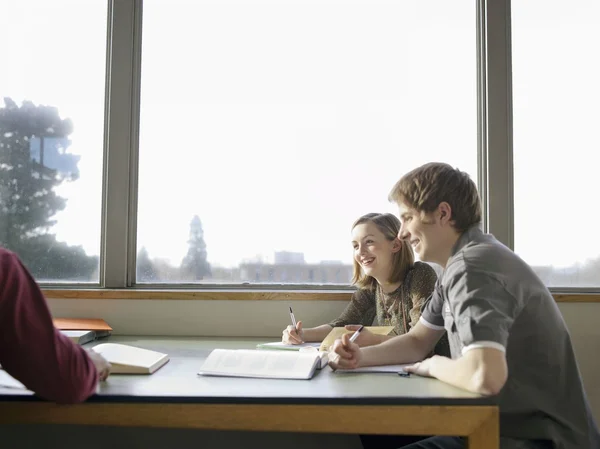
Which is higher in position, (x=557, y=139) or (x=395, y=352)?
(x=557, y=139)

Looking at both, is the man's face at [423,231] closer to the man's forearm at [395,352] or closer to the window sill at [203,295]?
the man's forearm at [395,352]

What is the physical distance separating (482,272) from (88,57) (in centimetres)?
194

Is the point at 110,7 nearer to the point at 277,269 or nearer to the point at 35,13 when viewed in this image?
the point at 35,13

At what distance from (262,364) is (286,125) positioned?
1.21m

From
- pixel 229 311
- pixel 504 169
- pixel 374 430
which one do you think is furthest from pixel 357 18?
pixel 374 430

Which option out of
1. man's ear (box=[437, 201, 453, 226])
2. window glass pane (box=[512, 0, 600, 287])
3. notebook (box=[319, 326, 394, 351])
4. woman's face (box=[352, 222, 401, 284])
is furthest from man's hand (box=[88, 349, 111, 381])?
window glass pane (box=[512, 0, 600, 287])

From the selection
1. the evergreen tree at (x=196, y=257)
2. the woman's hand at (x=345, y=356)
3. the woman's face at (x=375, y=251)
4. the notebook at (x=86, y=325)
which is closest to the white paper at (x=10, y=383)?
the notebook at (x=86, y=325)

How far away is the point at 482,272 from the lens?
4.52 ft

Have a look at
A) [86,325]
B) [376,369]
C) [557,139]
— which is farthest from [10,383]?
[557,139]

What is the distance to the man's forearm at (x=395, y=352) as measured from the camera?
1.65m

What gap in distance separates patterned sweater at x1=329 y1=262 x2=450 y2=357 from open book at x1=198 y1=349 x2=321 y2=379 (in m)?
0.49

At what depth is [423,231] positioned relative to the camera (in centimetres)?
160

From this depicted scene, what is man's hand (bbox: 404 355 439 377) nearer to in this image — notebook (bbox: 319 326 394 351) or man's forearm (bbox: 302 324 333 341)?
notebook (bbox: 319 326 394 351)

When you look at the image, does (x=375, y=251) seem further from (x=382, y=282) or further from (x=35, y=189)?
(x=35, y=189)
